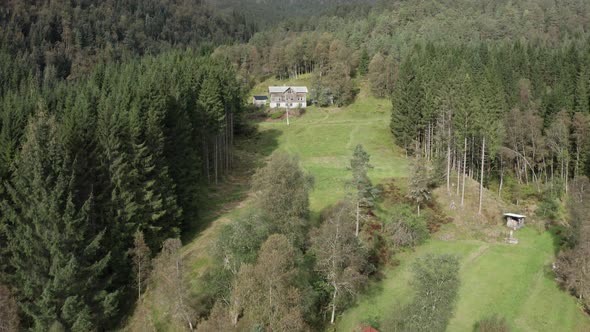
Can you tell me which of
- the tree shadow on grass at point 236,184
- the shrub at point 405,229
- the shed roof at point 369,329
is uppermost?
the tree shadow on grass at point 236,184

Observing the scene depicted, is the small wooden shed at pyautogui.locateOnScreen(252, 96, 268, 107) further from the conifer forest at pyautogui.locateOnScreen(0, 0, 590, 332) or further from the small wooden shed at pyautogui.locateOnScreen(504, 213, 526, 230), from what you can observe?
the small wooden shed at pyautogui.locateOnScreen(504, 213, 526, 230)

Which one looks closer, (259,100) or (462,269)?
(462,269)

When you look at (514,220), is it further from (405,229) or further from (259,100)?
(259,100)

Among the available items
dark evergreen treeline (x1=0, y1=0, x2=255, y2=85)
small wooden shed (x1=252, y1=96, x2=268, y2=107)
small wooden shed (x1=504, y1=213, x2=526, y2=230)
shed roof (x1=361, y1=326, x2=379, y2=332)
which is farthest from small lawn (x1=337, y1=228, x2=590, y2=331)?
dark evergreen treeline (x1=0, y1=0, x2=255, y2=85)

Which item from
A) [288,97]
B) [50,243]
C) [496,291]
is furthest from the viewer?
[288,97]

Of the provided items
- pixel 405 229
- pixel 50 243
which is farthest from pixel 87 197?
pixel 405 229

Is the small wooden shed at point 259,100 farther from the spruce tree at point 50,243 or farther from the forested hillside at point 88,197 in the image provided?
the spruce tree at point 50,243

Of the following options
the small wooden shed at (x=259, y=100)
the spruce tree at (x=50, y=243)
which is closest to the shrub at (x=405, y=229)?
the spruce tree at (x=50, y=243)
